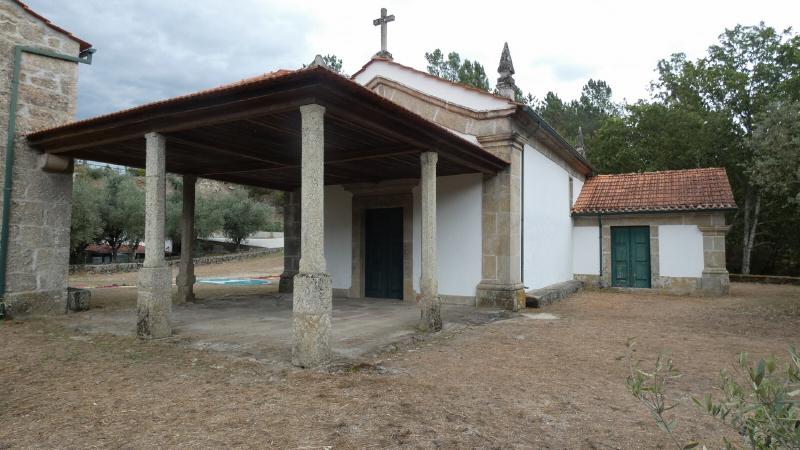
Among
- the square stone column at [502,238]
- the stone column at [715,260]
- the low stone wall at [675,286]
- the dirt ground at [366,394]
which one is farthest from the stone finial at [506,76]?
the low stone wall at [675,286]

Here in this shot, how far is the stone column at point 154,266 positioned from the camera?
19.9 feet

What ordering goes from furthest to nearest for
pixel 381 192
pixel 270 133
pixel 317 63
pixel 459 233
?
pixel 381 192 < pixel 459 233 < pixel 270 133 < pixel 317 63

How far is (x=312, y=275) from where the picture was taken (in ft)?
15.8

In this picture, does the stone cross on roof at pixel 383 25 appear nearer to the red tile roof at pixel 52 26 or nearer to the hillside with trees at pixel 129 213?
the red tile roof at pixel 52 26

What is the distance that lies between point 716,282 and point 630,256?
2157mm

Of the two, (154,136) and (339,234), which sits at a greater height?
(154,136)

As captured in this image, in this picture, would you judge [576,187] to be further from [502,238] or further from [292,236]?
[292,236]

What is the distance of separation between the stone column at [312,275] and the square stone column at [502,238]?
4.91m

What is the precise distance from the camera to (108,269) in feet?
63.1

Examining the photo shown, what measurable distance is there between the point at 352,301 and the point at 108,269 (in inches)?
561

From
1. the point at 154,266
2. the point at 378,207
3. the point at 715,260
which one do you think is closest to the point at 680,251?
the point at 715,260

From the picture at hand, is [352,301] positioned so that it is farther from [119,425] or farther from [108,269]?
[108,269]

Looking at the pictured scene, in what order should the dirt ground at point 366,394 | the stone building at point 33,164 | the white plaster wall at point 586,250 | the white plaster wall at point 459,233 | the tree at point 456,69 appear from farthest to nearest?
the tree at point 456,69 → the white plaster wall at point 586,250 → the white plaster wall at point 459,233 → the stone building at point 33,164 → the dirt ground at point 366,394

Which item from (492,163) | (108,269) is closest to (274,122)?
(492,163)
